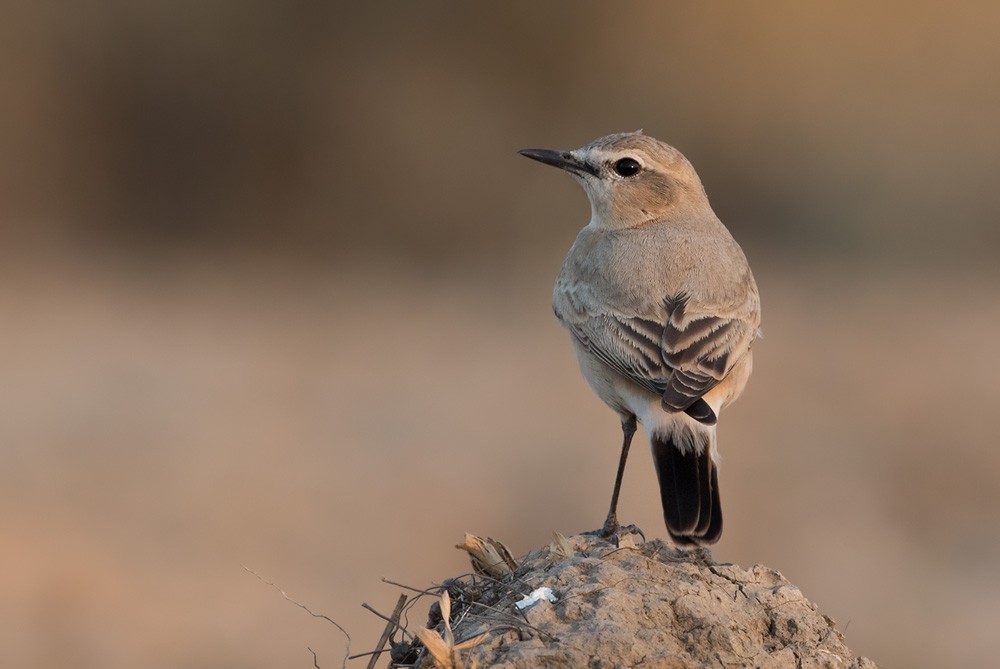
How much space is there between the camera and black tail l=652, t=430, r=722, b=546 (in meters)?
6.24

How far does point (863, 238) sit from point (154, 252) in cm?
1059

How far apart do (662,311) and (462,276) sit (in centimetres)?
1619

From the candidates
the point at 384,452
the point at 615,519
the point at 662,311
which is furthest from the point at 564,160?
the point at 384,452

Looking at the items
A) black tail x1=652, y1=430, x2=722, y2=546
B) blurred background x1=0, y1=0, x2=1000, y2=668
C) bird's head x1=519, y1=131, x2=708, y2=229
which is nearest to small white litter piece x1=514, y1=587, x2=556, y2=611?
black tail x1=652, y1=430, x2=722, y2=546

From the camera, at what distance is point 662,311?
24.2 feet

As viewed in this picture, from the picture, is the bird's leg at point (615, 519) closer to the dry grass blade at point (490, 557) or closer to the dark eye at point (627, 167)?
the dry grass blade at point (490, 557)

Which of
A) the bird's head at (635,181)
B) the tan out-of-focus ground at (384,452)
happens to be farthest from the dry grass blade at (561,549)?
the tan out-of-focus ground at (384,452)

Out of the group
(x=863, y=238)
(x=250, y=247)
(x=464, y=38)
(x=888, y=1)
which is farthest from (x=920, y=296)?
(x=250, y=247)

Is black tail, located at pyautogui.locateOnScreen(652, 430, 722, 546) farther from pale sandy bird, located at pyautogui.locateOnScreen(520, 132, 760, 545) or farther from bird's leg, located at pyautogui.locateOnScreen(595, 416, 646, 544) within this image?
bird's leg, located at pyautogui.locateOnScreen(595, 416, 646, 544)

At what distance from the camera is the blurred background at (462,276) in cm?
1642

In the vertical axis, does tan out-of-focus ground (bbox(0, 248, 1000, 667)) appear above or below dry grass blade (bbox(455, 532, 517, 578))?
below

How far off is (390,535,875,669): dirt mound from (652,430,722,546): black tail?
13cm

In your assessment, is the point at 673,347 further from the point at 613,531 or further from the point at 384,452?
the point at 384,452

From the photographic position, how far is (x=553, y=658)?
520 centimetres
